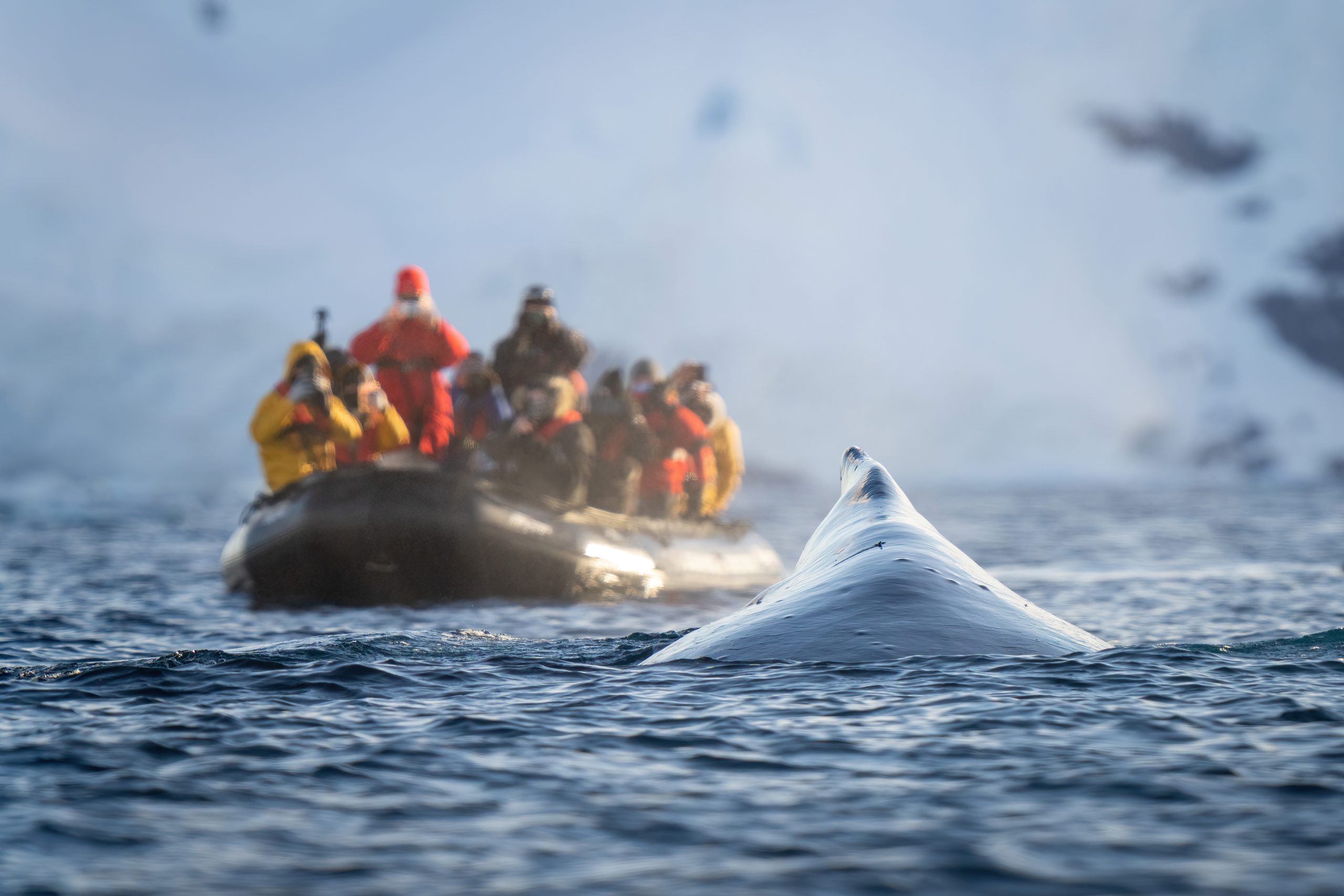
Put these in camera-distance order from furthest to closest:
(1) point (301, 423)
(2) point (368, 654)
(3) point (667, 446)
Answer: (3) point (667, 446)
(1) point (301, 423)
(2) point (368, 654)

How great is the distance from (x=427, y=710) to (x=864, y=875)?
3256 millimetres

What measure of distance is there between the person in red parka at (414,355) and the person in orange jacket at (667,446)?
116 inches

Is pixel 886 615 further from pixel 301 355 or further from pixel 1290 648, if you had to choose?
pixel 301 355

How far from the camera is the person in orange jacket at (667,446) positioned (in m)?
18.6

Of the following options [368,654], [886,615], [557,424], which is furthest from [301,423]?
[886,615]

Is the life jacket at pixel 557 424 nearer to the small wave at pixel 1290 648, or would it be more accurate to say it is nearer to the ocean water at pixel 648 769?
the ocean water at pixel 648 769

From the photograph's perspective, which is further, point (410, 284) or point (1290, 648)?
point (410, 284)

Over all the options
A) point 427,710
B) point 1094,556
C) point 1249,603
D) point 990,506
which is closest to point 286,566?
point 427,710

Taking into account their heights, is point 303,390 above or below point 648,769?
above

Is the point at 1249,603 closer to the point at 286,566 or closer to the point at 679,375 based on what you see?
the point at 679,375

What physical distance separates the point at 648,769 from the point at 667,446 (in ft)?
42.2

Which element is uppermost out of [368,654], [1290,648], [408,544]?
[408,544]

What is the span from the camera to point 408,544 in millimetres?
14555

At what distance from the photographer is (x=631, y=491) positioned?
57.8ft
